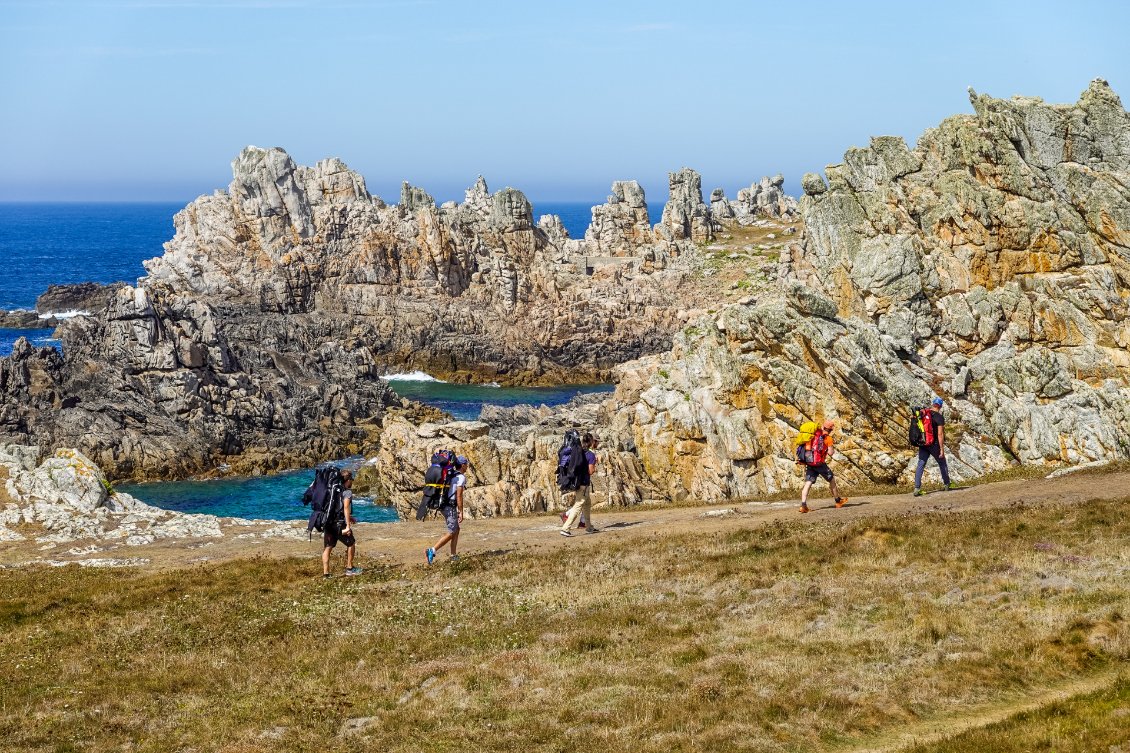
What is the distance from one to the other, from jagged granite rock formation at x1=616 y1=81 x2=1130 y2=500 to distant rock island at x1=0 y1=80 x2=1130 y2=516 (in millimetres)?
109

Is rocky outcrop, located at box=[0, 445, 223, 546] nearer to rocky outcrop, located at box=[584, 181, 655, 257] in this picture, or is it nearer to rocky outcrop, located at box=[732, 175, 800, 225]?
rocky outcrop, located at box=[584, 181, 655, 257]

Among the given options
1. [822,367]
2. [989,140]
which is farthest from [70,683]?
[989,140]

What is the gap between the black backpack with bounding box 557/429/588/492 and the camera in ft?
93.6

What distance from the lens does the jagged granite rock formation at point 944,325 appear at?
40.8 meters

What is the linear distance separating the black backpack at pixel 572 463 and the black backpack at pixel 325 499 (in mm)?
6188

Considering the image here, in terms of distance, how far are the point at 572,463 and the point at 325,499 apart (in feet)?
22.3

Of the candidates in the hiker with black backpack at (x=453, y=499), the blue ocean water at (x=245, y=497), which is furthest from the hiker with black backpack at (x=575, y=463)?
the blue ocean water at (x=245, y=497)

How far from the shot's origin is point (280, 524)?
1438 inches

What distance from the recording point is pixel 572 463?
28.5 metres

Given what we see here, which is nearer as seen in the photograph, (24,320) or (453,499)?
(453,499)

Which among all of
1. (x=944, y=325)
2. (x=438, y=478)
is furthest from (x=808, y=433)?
(x=944, y=325)

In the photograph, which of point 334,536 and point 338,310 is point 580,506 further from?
point 338,310

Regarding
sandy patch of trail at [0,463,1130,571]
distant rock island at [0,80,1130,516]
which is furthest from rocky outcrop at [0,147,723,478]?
sandy patch of trail at [0,463,1130,571]

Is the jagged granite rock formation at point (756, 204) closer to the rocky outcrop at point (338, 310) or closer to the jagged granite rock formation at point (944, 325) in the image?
the rocky outcrop at point (338, 310)
